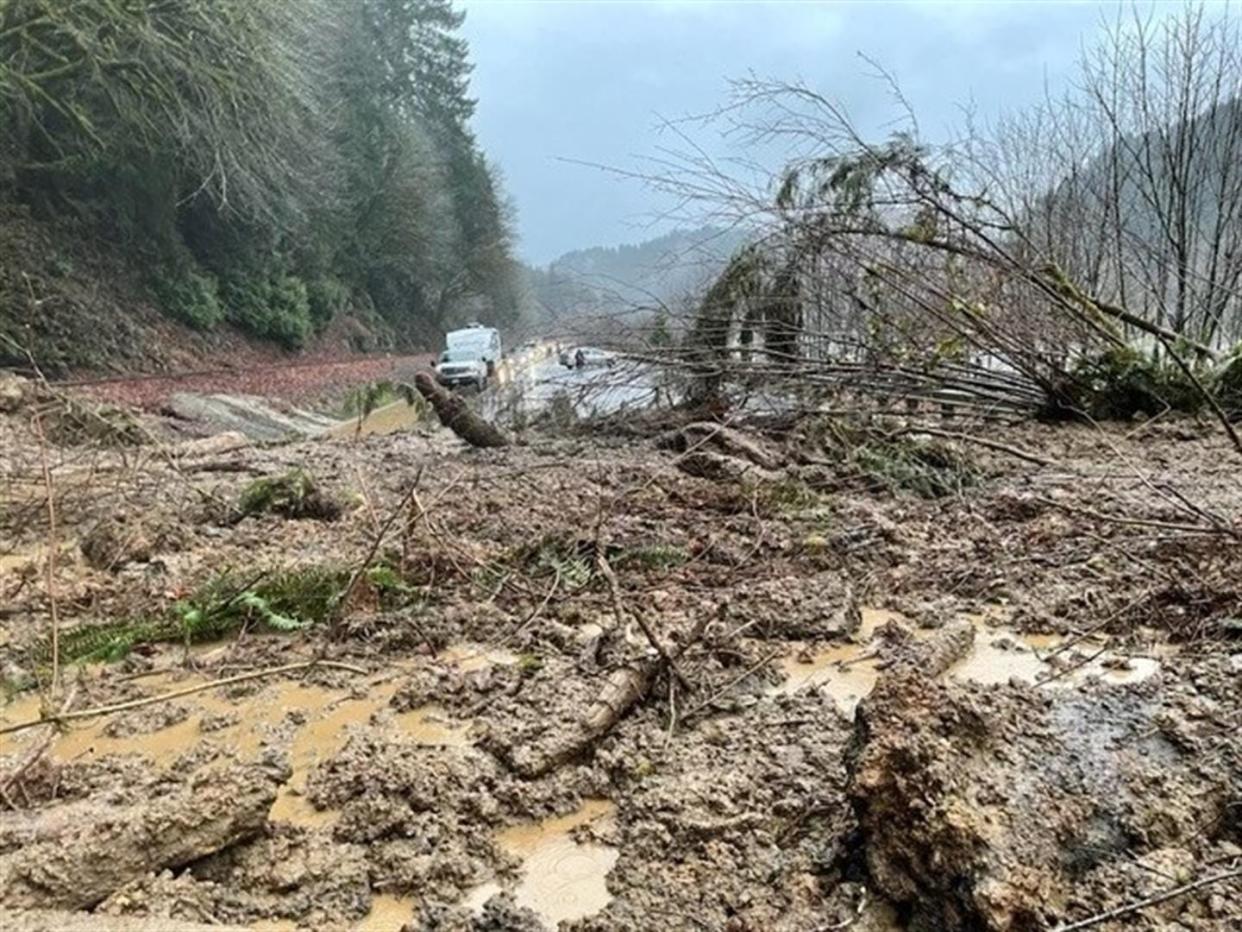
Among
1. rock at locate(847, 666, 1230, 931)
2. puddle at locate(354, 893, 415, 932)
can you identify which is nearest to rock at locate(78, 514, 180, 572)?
puddle at locate(354, 893, 415, 932)

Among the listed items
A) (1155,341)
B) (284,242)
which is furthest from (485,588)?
(284,242)

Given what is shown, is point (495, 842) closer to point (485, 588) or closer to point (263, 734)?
point (263, 734)

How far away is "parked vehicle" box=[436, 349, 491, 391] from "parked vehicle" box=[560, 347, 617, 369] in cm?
907

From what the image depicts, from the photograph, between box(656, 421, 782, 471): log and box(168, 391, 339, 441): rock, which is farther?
box(168, 391, 339, 441): rock

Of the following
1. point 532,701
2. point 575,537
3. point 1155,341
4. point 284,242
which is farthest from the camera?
point 284,242

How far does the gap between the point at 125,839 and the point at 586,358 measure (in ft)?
23.1

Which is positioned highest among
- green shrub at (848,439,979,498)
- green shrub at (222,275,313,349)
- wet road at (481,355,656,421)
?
green shrub at (222,275,313,349)

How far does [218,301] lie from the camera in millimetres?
23031

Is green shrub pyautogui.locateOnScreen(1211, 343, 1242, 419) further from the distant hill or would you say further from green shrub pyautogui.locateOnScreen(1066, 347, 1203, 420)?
the distant hill

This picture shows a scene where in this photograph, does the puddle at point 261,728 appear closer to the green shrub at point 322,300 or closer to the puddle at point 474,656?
the puddle at point 474,656

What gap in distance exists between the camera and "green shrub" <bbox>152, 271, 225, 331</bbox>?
2153cm

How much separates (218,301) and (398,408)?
859cm

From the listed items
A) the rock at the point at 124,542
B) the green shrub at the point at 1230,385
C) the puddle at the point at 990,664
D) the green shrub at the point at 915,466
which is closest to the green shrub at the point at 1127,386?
the green shrub at the point at 1230,385

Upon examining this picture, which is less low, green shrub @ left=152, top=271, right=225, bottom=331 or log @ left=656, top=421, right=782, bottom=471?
green shrub @ left=152, top=271, right=225, bottom=331
